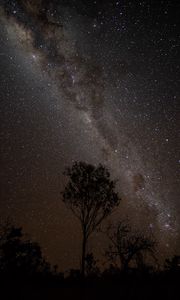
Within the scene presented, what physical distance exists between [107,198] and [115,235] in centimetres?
817

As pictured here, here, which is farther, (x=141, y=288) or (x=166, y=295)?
(x=141, y=288)

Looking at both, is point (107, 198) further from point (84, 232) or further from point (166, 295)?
point (166, 295)

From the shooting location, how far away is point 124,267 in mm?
35750

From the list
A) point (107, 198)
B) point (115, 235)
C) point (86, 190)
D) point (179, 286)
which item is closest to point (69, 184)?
point (86, 190)

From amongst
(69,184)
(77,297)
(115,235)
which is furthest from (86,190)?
(77,297)

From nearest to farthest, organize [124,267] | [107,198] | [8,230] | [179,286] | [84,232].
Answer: [179,286] < [84,232] < [107,198] < [124,267] < [8,230]

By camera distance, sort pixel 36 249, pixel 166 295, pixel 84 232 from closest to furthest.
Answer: pixel 166 295 → pixel 84 232 → pixel 36 249

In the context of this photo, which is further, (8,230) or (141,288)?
(8,230)

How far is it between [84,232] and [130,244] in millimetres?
9519

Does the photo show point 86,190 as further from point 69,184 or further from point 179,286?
point 179,286

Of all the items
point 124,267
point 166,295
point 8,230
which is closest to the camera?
point 166,295

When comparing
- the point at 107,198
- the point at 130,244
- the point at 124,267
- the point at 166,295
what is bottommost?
the point at 166,295

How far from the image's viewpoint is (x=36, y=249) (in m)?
40.9

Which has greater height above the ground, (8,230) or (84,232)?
(8,230)
